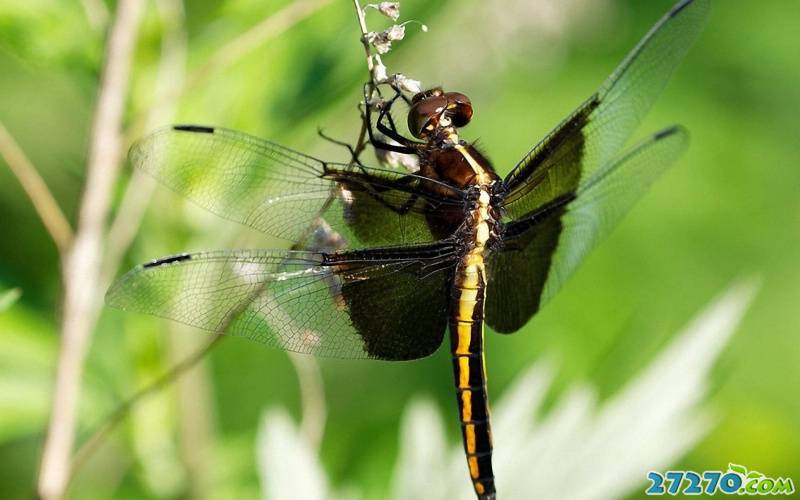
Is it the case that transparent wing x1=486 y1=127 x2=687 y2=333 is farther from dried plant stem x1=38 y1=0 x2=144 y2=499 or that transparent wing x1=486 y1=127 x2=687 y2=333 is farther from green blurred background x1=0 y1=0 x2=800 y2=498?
dried plant stem x1=38 y1=0 x2=144 y2=499

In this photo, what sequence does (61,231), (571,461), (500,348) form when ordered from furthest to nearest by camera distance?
(500,348) → (571,461) → (61,231)

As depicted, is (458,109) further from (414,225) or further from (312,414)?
(312,414)

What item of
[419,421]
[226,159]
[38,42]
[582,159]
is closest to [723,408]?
[419,421]

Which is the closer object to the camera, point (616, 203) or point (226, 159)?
point (226, 159)

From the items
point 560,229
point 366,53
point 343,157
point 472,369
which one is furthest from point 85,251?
point 343,157

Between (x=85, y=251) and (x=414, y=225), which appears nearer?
(x=85, y=251)

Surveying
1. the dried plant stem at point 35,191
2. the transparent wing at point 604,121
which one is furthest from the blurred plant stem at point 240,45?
the transparent wing at point 604,121

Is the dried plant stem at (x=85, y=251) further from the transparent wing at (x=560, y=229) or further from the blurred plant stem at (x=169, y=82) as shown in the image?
the transparent wing at (x=560, y=229)

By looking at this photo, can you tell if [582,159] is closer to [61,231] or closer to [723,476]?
[61,231]
